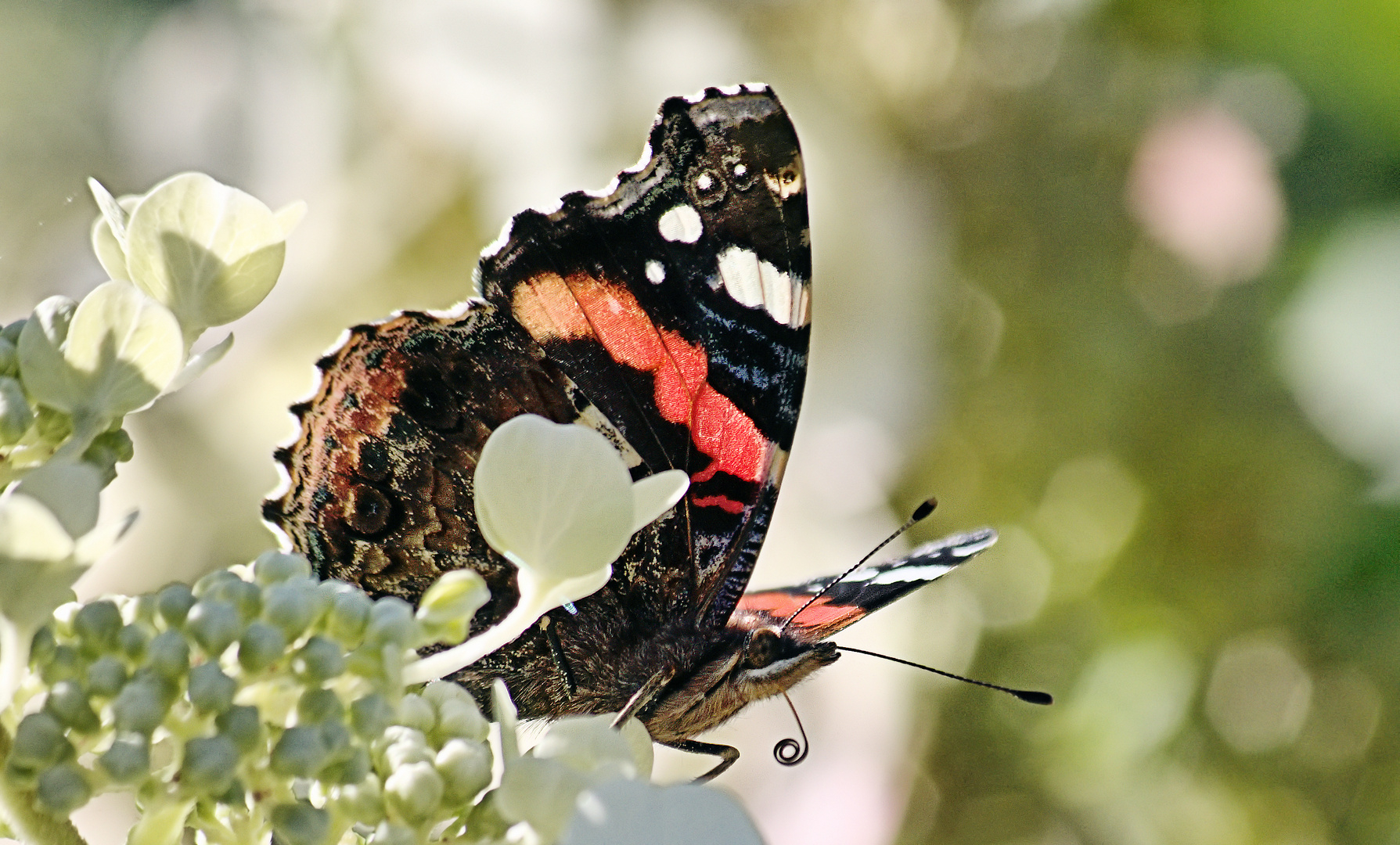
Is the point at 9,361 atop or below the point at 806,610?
atop

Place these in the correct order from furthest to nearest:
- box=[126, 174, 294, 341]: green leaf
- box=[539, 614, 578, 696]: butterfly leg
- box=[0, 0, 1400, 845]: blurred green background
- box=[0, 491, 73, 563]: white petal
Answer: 1. box=[0, 0, 1400, 845]: blurred green background
2. box=[539, 614, 578, 696]: butterfly leg
3. box=[126, 174, 294, 341]: green leaf
4. box=[0, 491, 73, 563]: white petal

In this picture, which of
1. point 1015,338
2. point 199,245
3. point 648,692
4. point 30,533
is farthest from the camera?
point 1015,338

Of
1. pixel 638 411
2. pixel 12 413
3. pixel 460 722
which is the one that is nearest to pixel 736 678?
pixel 638 411

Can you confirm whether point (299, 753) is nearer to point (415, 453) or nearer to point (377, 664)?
point (377, 664)

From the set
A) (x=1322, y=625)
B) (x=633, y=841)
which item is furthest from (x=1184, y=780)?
(x=633, y=841)

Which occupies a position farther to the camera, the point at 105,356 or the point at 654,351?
the point at 654,351

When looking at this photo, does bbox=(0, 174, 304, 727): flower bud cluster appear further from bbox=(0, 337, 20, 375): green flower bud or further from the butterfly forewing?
the butterfly forewing

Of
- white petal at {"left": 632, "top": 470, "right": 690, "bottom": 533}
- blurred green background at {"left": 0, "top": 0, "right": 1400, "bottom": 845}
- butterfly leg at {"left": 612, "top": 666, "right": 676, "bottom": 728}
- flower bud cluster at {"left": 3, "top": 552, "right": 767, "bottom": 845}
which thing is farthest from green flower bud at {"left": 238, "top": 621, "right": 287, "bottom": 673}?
blurred green background at {"left": 0, "top": 0, "right": 1400, "bottom": 845}

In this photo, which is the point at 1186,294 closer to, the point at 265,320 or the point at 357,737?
the point at 265,320
